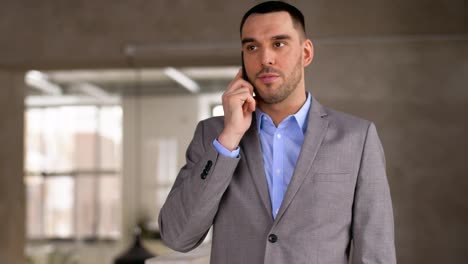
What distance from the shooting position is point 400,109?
16.8 feet

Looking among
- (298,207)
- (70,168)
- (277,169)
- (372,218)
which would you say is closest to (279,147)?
(277,169)

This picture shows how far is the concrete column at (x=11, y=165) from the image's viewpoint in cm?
610

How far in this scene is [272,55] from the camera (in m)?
1.71

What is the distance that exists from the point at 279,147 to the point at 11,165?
15.8 ft

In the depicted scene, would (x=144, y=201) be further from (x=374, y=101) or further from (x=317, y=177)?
(x=317, y=177)

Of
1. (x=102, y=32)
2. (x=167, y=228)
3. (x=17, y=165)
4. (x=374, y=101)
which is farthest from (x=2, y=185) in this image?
(x=167, y=228)

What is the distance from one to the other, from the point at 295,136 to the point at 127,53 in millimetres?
3690

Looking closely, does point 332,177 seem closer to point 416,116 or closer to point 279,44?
point 279,44

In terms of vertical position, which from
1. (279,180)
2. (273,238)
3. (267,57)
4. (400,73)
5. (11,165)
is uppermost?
(400,73)

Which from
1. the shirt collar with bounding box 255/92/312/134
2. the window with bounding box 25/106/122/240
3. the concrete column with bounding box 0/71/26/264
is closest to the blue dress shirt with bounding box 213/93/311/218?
the shirt collar with bounding box 255/92/312/134

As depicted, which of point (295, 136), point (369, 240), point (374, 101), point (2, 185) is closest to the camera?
point (369, 240)

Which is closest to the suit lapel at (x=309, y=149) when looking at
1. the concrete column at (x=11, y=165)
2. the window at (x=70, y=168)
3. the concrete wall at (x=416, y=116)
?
the concrete wall at (x=416, y=116)

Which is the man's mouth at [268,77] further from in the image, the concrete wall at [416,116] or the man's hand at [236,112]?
the concrete wall at [416,116]

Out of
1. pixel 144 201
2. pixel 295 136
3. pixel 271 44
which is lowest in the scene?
pixel 144 201
